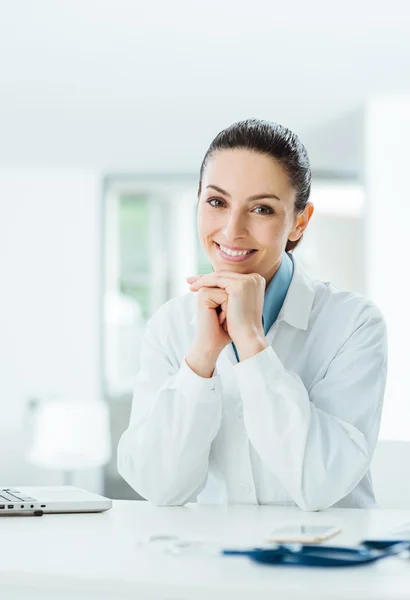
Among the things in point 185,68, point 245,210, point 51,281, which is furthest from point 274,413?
point 51,281

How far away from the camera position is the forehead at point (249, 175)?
1.85 m

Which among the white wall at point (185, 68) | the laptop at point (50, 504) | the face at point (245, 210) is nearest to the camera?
the laptop at point (50, 504)

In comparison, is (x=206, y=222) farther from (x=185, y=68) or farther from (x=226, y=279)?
(x=185, y=68)

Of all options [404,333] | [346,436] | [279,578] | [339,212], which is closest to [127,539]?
[279,578]

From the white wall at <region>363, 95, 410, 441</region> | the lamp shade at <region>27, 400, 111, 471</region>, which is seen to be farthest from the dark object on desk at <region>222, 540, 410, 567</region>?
the lamp shade at <region>27, 400, 111, 471</region>

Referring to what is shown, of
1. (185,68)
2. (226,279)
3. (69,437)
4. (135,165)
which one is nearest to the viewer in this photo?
(226,279)

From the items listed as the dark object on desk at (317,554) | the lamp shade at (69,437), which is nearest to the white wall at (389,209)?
the lamp shade at (69,437)

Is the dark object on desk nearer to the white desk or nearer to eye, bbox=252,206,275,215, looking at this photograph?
the white desk

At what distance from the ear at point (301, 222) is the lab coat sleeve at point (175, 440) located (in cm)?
39

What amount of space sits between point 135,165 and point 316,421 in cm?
505

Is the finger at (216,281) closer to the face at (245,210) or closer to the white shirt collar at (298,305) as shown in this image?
the face at (245,210)

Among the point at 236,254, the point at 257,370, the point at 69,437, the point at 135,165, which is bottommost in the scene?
the point at 257,370

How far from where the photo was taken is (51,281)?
6898mm

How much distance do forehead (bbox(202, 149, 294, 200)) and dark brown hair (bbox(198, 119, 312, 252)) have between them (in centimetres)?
1
